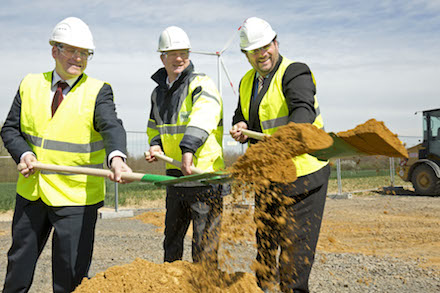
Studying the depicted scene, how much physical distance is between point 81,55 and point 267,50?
3.88ft

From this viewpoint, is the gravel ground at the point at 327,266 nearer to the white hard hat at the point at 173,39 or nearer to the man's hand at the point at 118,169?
the man's hand at the point at 118,169

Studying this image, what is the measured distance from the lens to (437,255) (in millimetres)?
5516

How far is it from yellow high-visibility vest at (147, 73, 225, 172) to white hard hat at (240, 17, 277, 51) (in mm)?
439

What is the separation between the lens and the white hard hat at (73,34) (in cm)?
276

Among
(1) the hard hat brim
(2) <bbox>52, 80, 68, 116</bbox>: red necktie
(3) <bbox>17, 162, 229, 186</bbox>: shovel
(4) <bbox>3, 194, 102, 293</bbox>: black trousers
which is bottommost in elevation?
(4) <bbox>3, 194, 102, 293</bbox>: black trousers

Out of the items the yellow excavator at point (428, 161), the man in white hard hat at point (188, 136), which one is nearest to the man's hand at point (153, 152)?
the man in white hard hat at point (188, 136)

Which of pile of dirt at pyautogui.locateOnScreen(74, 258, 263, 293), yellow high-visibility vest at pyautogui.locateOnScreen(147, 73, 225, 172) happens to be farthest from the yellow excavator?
pile of dirt at pyautogui.locateOnScreen(74, 258, 263, 293)

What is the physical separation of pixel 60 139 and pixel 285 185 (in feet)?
4.59

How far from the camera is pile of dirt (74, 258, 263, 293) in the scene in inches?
107

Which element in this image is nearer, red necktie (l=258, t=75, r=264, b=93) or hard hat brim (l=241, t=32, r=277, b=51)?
hard hat brim (l=241, t=32, r=277, b=51)

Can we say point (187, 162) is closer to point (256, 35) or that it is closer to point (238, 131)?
point (238, 131)

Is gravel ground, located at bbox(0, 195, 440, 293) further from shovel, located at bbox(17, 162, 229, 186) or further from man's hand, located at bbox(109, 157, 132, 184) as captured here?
man's hand, located at bbox(109, 157, 132, 184)

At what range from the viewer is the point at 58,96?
111 inches

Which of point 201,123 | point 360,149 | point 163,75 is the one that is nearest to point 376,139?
point 360,149
